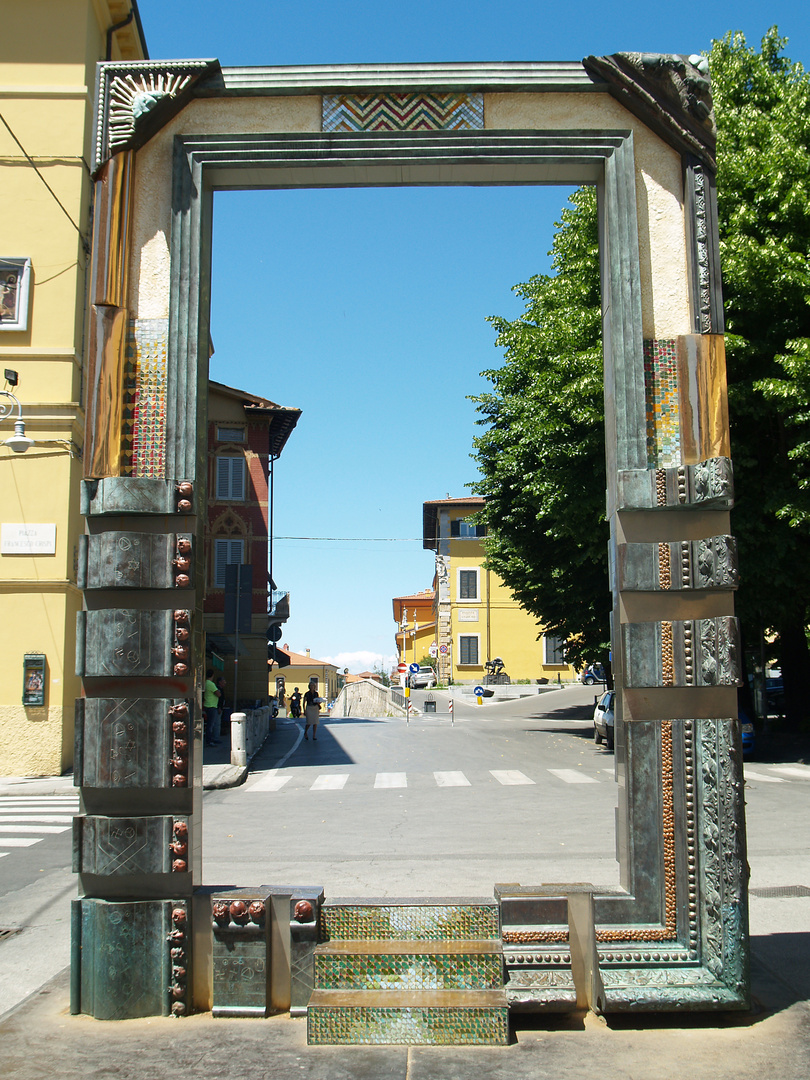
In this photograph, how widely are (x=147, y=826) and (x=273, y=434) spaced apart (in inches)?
1293

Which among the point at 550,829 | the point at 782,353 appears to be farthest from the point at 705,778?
the point at 782,353

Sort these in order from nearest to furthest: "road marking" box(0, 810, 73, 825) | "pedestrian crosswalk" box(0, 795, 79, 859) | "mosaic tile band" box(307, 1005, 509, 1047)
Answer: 1. "mosaic tile band" box(307, 1005, 509, 1047)
2. "pedestrian crosswalk" box(0, 795, 79, 859)
3. "road marking" box(0, 810, 73, 825)

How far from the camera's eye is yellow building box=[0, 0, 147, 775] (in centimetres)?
1756

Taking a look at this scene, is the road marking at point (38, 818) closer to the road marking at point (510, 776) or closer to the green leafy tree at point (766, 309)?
the road marking at point (510, 776)

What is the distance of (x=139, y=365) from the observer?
5.28 meters

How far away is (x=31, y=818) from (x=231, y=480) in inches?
916

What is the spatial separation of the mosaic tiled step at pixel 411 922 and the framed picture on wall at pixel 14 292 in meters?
16.1

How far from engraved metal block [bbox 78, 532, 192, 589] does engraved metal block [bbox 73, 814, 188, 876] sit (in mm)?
1250

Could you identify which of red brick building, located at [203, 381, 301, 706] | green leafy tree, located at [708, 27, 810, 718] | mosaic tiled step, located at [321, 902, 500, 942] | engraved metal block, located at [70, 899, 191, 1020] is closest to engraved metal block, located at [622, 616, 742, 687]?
mosaic tiled step, located at [321, 902, 500, 942]

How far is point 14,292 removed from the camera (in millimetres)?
18172

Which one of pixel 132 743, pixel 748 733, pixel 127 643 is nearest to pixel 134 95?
pixel 127 643

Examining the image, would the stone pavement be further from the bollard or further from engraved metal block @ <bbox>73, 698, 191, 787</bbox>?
the bollard

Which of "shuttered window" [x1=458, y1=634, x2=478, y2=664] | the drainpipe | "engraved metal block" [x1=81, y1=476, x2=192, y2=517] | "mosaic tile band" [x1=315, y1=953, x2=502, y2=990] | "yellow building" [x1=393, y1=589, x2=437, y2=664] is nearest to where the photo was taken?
"mosaic tile band" [x1=315, y1=953, x2=502, y2=990]

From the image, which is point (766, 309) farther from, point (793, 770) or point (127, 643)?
point (127, 643)
